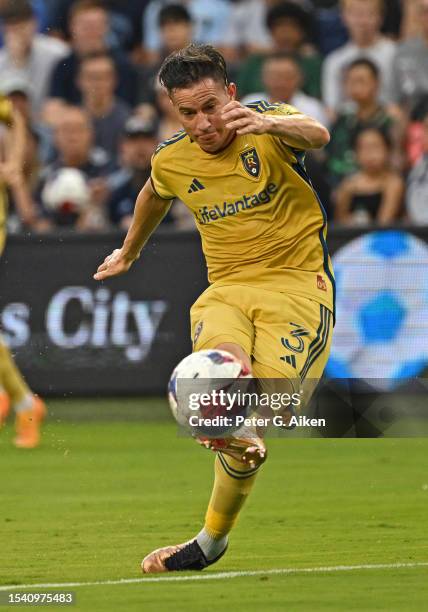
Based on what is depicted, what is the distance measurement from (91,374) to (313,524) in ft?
18.5

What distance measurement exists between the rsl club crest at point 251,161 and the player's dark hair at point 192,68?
33 cm

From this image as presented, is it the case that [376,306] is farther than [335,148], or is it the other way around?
[335,148]

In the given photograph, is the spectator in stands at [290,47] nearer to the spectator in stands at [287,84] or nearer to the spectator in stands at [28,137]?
the spectator in stands at [287,84]

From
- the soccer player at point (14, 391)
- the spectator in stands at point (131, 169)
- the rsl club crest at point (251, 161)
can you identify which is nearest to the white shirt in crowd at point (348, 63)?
the spectator in stands at point (131, 169)

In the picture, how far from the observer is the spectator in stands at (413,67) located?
14141mm

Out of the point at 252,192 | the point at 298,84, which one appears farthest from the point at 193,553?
the point at 298,84

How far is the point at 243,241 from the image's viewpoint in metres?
6.52

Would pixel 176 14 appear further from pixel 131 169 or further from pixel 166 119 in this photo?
pixel 131 169

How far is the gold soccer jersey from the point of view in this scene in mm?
6406

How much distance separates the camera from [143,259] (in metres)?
13.4

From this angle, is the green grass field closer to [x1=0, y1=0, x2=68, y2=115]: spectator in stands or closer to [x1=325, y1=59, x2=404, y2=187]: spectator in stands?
[x1=325, y1=59, x2=404, y2=187]: spectator in stands

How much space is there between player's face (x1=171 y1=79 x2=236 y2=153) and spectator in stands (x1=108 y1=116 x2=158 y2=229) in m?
8.03

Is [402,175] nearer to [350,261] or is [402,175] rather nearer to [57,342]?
[350,261]

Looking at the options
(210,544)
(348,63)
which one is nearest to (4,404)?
(348,63)
